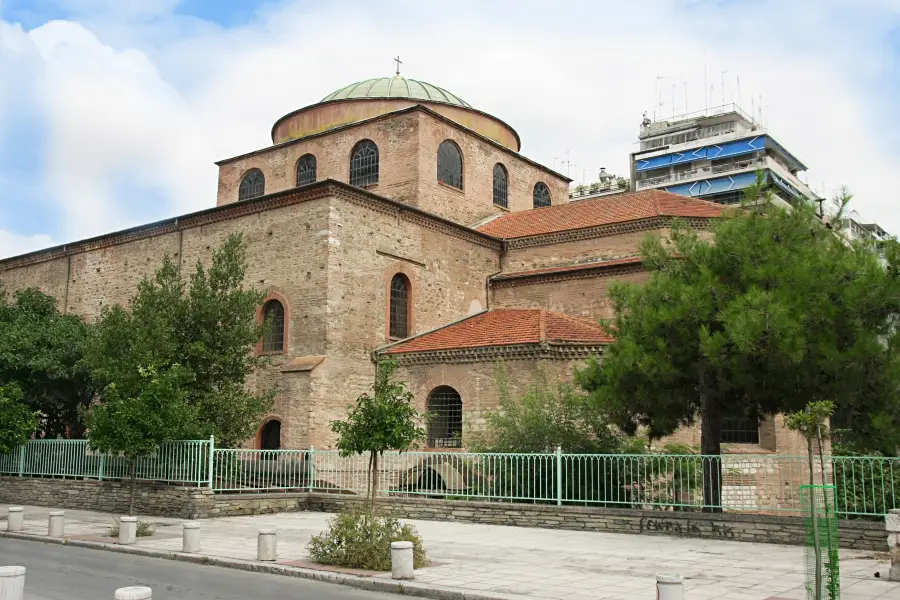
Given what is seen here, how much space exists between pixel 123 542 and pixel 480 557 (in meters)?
5.27

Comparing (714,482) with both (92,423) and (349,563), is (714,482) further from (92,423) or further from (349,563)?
(92,423)

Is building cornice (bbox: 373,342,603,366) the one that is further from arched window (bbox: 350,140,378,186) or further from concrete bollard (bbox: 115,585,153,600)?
concrete bollard (bbox: 115,585,153,600)

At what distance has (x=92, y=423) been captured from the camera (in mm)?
15430

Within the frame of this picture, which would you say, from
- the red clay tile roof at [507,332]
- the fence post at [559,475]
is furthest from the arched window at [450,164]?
the fence post at [559,475]

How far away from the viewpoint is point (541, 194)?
31016 millimetres

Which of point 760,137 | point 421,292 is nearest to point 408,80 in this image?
point 421,292

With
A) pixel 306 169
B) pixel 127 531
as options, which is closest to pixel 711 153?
pixel 306 169

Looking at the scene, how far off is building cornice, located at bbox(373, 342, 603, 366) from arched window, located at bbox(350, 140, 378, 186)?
8.62 metres

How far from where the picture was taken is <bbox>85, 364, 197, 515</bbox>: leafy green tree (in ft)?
48.6

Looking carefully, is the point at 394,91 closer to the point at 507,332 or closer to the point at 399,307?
the point at 399,307

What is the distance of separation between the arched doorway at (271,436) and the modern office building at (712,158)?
4828cm

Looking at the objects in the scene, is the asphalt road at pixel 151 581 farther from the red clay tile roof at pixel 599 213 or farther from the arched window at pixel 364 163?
the arched window at pixel 364 163

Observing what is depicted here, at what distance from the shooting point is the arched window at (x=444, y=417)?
19.7 metres

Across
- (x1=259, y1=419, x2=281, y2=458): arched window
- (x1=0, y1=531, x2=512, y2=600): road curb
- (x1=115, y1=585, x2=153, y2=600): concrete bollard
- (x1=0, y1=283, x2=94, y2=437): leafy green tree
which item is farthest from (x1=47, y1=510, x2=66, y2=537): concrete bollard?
(x1=115, y1=585, x2=153, y2=600): concrete bollard
